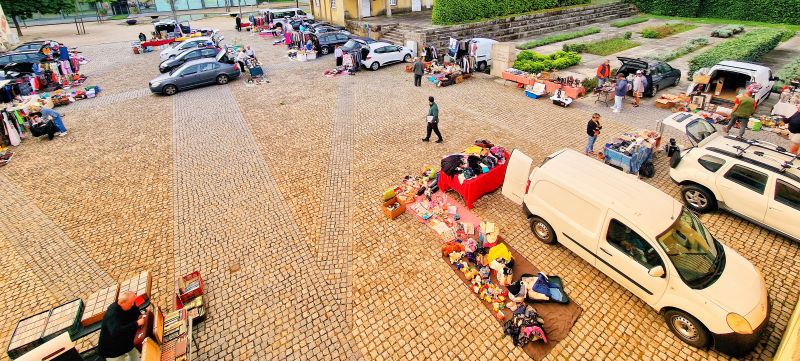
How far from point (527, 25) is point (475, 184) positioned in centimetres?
2392

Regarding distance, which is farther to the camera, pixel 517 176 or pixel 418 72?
pixel 418 72

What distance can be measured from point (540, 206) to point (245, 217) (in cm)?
719

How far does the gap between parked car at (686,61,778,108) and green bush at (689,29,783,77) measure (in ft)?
6.90

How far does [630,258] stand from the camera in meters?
6.62

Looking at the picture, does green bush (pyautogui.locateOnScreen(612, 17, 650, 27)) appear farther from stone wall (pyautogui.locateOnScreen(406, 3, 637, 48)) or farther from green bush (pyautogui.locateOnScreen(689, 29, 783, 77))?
green bush (pyautogui.locateOnScreen(689, 29, 783, 77))

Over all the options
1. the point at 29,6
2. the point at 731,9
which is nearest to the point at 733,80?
the point at 731,9

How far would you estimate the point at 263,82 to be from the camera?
20969 millimetres

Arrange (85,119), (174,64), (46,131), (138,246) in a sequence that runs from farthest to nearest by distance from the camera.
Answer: (174,64) < (85,119) < (46,131) < (138,246)

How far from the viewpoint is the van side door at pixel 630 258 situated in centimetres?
636

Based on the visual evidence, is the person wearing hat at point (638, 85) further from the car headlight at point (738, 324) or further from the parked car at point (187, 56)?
the parked car at point (187, 56)

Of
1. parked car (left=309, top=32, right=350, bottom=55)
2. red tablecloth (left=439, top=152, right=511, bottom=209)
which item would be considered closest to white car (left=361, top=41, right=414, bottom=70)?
parked car (left=309, top=32, right=350, bottom=55)

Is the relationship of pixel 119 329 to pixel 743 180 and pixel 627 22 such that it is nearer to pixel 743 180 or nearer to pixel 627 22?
pixel 743 180

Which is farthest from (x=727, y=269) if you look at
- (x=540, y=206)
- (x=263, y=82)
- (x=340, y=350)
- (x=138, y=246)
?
(x=263, y=82)

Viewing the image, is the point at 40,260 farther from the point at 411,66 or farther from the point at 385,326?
the point at 411,66
